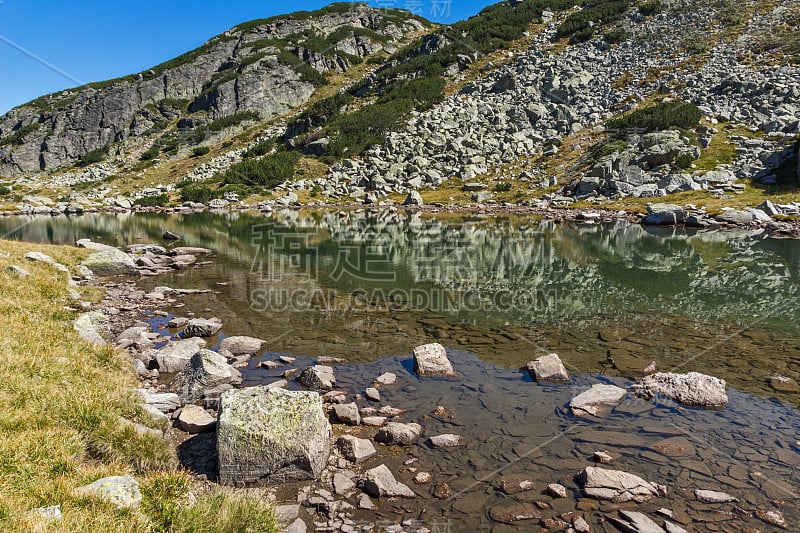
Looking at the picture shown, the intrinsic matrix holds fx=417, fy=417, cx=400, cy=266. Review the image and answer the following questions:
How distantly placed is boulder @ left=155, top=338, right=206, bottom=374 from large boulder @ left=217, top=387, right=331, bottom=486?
484 centimetres

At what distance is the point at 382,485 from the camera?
6.57m

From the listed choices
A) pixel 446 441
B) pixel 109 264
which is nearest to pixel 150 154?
pixel 109 264

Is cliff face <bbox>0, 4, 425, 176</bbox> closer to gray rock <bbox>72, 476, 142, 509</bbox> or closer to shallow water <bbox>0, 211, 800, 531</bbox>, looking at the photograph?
shallow water <bbox>0, 211, 800, 531</bbox>

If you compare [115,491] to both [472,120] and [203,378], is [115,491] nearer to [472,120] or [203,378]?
[203,378]

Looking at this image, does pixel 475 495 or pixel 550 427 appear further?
pixel 550 427

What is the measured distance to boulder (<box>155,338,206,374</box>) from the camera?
10711 millimetres

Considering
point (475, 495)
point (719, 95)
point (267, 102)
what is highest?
point (267, 102)

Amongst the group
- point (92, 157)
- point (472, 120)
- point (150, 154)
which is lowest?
point (150, 154)

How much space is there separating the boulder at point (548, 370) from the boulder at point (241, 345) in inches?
312

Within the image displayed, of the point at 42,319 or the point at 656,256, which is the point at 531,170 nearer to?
the point at 656,256

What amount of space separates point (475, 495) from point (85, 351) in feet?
28.7

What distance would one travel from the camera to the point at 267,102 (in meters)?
118

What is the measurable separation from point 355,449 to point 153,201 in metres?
77.7

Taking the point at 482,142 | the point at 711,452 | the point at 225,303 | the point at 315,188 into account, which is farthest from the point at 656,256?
the point at 315,188
